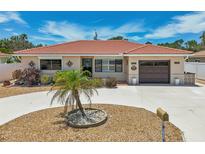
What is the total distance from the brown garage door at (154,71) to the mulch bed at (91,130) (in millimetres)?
10796

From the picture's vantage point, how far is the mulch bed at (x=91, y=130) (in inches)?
223

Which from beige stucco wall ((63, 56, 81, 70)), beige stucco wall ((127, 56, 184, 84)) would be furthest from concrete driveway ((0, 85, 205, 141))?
beige stucco wall ((63, 56, 81, 70))

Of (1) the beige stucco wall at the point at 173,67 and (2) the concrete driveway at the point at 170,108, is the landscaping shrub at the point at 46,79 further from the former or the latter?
(1) the beige stucco wall at the point at 173,67

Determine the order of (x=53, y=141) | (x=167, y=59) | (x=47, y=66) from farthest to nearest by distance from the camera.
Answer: (x=47, y=66) → (x=167, y=59) → (x=53, y=141)

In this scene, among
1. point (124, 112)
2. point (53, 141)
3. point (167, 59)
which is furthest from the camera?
point (167, 59)

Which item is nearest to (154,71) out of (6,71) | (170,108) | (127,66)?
(127,66)

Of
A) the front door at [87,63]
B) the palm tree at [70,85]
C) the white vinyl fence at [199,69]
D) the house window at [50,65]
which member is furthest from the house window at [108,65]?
the palm tree at [70,85]

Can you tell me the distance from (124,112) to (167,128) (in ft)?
7.39

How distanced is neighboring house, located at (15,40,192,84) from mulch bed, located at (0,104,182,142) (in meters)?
10.1
